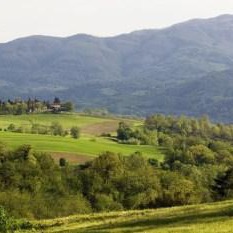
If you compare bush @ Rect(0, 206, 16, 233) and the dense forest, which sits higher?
bush @ Rect(0, 206, 16, 233)

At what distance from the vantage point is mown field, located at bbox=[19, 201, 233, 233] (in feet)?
110

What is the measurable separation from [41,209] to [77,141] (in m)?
90.1

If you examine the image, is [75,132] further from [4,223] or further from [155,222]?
[4,223]

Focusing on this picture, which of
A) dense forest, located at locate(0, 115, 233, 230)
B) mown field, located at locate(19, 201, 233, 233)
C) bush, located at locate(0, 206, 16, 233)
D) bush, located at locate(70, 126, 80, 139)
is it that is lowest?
dense forest, located at locate(0, 115, 233, 230)

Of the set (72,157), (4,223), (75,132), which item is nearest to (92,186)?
(72,157)

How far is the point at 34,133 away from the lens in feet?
627

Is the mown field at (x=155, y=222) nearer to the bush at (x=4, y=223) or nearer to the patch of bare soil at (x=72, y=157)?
Answer: the bush at (x=4, y=223)

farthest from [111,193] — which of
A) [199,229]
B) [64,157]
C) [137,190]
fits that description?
[199,229]

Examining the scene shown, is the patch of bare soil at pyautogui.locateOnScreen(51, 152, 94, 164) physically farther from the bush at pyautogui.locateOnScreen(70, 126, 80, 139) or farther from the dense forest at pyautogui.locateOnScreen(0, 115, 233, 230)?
the bush at pyautogui.locateOnScreen(70, 126, 80, 139)

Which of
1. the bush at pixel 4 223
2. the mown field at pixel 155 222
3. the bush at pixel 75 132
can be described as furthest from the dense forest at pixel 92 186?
the bush at pixel 75 132

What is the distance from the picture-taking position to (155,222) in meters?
39.2

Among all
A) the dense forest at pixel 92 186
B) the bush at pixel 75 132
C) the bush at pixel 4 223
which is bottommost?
the dense forest at pixel 92 186

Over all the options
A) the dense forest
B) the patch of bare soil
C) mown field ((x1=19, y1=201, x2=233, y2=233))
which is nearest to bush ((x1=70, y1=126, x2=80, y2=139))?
the patch of bare soil

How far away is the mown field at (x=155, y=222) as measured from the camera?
3350 centimetres
